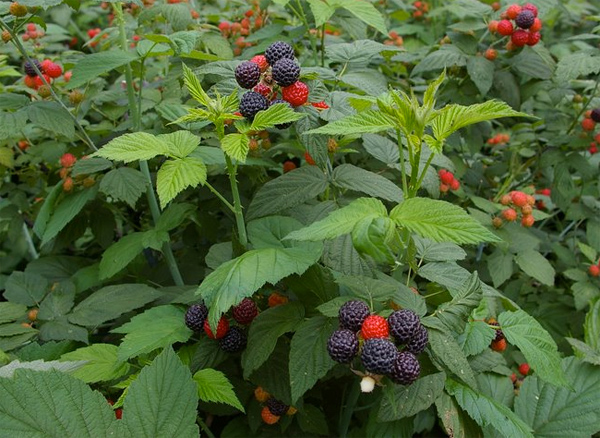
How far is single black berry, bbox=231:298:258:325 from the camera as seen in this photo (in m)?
1.54

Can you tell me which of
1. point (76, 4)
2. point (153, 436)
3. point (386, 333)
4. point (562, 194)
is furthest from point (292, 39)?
point (153, 436)

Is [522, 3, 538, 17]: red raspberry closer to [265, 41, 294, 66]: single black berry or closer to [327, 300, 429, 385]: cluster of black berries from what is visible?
[265, 41, 294, 66]: single black berry

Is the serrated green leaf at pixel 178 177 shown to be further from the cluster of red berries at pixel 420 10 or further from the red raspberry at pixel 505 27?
the cluster of red berries at pixel 420 10

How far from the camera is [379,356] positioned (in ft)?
3.77

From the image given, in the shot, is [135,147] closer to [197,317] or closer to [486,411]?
[197,317]

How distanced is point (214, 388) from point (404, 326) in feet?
1.77

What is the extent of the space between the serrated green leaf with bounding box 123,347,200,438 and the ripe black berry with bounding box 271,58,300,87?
0.80 meters

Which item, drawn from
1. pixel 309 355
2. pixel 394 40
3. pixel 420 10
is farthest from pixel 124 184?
pixel 420 10

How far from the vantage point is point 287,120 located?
130 cm

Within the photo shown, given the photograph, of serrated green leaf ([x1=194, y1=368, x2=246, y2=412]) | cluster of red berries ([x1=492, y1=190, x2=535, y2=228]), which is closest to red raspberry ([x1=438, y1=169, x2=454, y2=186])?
cluster of red berries ([x1=492, y1=190, x2=535, y2=228])

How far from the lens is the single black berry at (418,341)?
1.22 metres

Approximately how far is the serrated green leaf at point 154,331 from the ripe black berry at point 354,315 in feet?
1.66

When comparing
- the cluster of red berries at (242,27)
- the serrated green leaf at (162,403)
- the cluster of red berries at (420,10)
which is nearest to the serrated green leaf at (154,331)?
the serrated green leaf at (162,403)

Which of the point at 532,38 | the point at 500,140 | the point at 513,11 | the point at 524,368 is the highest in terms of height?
the point at 513,11
